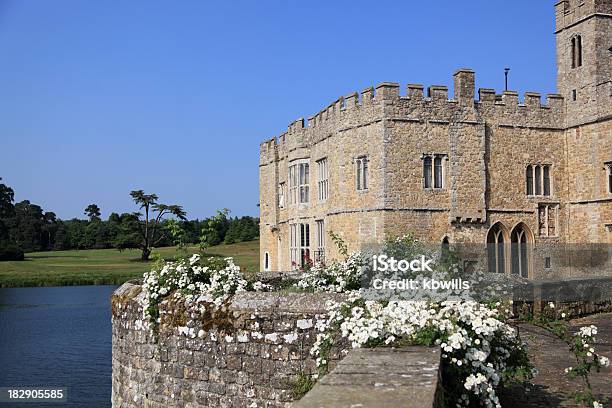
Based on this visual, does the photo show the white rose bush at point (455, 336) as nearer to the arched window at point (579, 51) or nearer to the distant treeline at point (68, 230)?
the arched window at point (579, 51)

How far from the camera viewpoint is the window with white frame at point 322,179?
25.0 m

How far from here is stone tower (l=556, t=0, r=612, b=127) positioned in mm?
22672

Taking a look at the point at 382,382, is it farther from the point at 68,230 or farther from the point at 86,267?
the point at 68,230

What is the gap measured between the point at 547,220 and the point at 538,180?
4.69 ft

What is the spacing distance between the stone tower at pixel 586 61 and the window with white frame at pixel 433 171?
17.3ft

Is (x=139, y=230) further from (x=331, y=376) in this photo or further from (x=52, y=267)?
(x=331, y=376)

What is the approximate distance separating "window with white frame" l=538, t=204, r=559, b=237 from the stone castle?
0.04 metres

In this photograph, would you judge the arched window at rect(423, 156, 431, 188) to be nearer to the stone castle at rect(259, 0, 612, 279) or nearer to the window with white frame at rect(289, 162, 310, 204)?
the stone castle at rect(259, 0, 612, 279)

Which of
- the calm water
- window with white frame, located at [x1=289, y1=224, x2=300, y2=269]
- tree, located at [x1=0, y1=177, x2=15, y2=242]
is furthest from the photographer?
tree, located at [x1=0, y1=177, x2=15, y2=242]

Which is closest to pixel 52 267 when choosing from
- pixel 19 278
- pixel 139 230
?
pixel 19 278

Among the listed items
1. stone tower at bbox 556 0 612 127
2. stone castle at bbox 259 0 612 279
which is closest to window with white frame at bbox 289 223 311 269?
stone castle at bbox 259 0 612 279

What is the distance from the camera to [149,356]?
797 cm

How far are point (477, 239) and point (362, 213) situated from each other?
3.94m

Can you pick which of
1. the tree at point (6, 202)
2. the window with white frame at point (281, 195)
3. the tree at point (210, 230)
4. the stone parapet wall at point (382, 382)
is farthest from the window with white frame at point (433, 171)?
the tree at point (6, 202)
